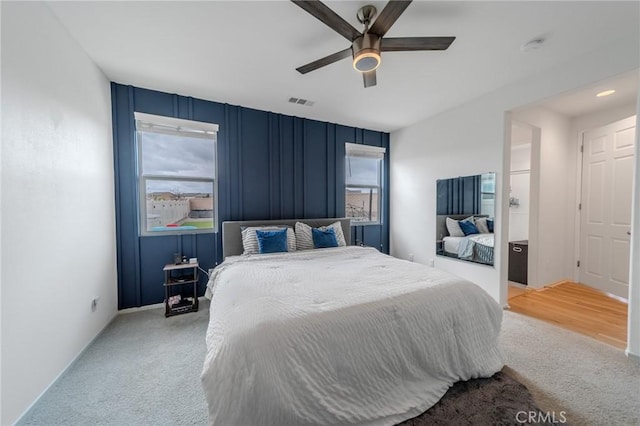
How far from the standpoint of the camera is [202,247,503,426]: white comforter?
1.14 m

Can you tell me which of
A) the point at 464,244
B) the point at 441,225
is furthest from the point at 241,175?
the point at 464,244

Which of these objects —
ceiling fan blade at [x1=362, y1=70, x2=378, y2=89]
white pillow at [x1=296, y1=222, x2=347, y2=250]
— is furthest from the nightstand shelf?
ceiling fan blade at [x1=362, y1=70, x2=378, y2=89]

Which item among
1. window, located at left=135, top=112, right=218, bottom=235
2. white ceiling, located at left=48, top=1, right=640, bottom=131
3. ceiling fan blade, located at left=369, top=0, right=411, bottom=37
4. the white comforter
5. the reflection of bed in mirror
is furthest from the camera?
the reflection of bed in mirror

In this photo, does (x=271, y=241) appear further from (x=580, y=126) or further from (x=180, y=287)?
(x=580, y=126)

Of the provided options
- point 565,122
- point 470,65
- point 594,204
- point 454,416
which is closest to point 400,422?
point 454,416

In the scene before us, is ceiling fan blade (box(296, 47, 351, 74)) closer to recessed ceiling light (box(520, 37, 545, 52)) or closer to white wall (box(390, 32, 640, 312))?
recessed ceiling light (box(520, 37, 545, 52))

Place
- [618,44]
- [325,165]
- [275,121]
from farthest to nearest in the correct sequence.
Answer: [325,165] → [275,121] → [618,44]

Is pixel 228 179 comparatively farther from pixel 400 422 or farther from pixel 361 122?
pixel 400 422

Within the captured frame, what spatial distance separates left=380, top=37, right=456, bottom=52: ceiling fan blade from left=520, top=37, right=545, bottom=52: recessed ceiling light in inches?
41.3

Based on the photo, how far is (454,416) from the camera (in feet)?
4.61

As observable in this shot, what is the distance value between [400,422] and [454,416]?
0.33 metres

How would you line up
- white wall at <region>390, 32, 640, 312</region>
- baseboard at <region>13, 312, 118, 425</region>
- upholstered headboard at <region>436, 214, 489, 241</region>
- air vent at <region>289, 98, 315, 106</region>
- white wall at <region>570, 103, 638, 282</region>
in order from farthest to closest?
upholstered headboard at <region>436, 214, 489, 241</region>, white wall at <region>570, 103, 638, 282</region>, air vent at <region>289, 98, 315, 106</region>, white wall at <region>390, 32, 640, 312</region>, baseboard at <region>13, 312, 118, 425</region>

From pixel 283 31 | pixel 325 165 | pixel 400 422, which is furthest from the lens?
pixel 325 165
